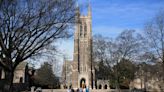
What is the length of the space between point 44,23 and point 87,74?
Answer: 100171 mm

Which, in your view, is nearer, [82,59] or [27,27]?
[27,27]

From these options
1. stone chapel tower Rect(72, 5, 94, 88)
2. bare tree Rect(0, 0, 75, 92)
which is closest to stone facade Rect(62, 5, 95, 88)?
stone chapel tower Rect(72, 5, 94, 88)

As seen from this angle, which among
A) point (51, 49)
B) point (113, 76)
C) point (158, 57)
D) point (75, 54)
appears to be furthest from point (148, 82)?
point (75, 54)

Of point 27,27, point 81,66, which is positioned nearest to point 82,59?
point 81,66

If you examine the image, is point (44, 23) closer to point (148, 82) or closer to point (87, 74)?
point (148, 82)

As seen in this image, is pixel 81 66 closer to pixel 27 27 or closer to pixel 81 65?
pixel 81 65

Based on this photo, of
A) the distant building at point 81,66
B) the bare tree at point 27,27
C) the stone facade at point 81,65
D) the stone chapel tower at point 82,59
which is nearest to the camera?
the bare tree at point 27,27

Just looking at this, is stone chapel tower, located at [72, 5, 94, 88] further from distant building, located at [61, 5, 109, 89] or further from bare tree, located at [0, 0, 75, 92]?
bare tree, located at [0, 0, 75, 92]

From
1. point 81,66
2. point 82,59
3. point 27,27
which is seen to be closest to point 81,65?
point 81,66

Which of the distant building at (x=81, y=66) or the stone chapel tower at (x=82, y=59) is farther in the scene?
the stone chapel tower at (x=82, y=59)

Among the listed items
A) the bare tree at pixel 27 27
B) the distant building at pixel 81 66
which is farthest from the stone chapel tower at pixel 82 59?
the bare tree at pixel 27 27

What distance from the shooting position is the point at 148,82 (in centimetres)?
7762

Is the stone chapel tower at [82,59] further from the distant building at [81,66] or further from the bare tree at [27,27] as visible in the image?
the bare tree at [27,27]

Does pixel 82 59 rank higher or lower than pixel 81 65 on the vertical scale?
higher
